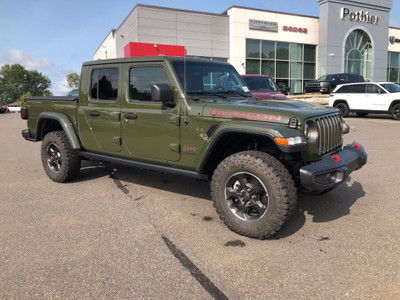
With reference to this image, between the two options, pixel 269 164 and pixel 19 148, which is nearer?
pixel 269 164

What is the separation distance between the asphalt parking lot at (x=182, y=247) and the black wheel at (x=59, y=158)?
0.28 metres

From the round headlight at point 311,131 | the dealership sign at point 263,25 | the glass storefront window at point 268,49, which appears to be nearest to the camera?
the round headlight at point 311,131

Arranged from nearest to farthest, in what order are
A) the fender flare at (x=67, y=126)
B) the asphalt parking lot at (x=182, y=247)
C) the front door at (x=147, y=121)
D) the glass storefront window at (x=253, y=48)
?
the asphalt parking lot at (x=182, y=247) → the front door at (x=147, y=121) → the fender flare at (x=67, y=126) → the glass storefront window at (x=253, y=48)

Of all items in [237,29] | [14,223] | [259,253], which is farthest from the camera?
[237,29]

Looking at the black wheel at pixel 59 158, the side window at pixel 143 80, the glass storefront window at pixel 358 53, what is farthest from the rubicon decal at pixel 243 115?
the glass storefront window at pixel 358 53

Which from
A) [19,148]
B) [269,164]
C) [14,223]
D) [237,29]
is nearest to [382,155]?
[269,164]

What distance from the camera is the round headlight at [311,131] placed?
330cm

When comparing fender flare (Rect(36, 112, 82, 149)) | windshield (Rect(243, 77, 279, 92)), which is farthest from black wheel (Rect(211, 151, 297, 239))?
windshield (Rect(243, 77, 279, 92))

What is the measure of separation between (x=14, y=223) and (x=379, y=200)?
14.5 ft

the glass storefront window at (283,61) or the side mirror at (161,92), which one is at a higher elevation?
the glass storefront window at (283,61)

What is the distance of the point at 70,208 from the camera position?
4227 millimetres

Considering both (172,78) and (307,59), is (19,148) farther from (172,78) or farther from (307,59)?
(307,59)

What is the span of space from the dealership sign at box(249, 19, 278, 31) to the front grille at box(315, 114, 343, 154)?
26661 millimetres

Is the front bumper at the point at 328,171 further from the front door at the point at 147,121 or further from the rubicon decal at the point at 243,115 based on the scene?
the front door at the point at 147,121
